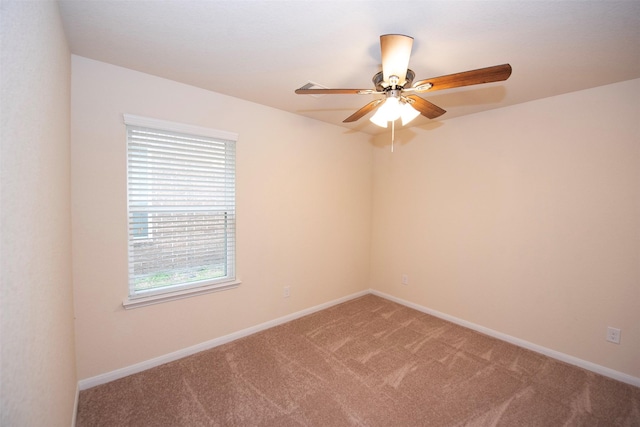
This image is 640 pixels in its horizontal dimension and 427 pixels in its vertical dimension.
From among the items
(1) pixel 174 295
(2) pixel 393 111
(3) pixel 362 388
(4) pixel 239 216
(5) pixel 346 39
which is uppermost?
(5) pixel 346 39

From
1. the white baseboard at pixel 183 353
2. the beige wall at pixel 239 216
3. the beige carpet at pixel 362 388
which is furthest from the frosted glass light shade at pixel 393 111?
the white baseboard at pixel 183 353

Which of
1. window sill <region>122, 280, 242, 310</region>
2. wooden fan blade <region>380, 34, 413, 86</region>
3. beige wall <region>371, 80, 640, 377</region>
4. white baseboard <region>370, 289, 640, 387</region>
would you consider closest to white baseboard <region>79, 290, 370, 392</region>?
window sill <region>122, 280, 242, 310</region>

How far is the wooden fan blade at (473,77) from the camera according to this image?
4.28 feet

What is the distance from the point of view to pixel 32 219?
915 mm

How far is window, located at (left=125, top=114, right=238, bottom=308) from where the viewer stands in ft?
6.91

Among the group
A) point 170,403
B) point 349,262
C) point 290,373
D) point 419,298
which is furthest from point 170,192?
point 419,298

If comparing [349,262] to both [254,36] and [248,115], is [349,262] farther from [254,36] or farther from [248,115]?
[254,36]

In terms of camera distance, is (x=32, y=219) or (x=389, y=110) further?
(x=389, y=110)

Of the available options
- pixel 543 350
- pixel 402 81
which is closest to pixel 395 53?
pixel 402 81

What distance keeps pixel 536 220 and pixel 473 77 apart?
191 cm

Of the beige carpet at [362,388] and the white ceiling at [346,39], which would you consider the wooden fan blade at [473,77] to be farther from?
the beige carpet at [362,388]

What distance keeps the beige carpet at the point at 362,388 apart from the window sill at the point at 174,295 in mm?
560

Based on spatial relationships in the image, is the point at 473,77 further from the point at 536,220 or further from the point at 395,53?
the point at 536,220

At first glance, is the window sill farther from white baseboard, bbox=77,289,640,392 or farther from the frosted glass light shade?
the frosted glass light shade
